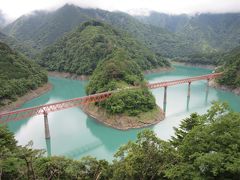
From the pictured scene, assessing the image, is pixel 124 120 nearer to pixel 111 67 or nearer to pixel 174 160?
pixel 111 67

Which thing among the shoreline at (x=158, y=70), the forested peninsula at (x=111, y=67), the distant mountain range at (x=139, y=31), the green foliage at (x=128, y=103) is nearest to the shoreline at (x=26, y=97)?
the forested peninsula at (x=111, y=67)

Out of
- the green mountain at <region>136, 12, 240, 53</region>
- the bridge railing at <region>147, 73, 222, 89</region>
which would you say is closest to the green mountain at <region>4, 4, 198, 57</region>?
the green mountain at <region>136, 12, 240, 53</region>

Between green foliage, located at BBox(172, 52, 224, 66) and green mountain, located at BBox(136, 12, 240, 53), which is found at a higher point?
green mountain, located at BBox(136, 12, 240, 53)

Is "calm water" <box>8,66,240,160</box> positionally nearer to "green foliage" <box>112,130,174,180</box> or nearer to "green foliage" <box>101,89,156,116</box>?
"green foliage" <box>101,89,156,116</box>

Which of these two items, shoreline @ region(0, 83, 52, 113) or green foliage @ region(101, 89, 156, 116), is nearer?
green foliage @ region(101, 89, 156, 116)

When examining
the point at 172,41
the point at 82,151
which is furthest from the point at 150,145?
the point at 172,41
